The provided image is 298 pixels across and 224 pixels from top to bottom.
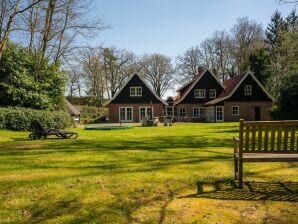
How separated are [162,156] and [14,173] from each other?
4.13 meters

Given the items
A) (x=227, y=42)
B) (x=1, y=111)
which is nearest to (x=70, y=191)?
(x=1, y=111)

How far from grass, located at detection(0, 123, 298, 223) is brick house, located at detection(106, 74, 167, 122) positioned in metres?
41.4

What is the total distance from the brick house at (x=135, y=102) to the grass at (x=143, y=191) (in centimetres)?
4142

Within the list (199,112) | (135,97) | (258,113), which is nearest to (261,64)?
(258,113)

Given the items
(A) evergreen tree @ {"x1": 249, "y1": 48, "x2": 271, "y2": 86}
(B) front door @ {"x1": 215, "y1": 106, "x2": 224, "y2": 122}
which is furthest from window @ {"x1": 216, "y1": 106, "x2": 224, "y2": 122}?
(A) evergreen tree @ {"x1": 249, "y1": 48, "x2": 271, "y2": 86}

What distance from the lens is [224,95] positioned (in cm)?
5334

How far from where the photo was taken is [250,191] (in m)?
6.85

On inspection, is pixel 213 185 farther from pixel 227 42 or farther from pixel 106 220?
pixel 227 42

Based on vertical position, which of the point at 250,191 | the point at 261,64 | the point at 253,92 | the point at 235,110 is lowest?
the point at 250,191

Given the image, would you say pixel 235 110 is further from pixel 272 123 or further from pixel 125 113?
pixel 272 123

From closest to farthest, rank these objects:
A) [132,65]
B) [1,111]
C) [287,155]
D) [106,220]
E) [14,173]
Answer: [106,220]
[287,155]
[14,173]
[1,111]
[132,65]

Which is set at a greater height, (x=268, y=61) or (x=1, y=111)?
(x=268, y=61)

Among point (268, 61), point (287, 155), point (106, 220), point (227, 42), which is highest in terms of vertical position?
point (227, 42)

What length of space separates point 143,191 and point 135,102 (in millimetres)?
45462
